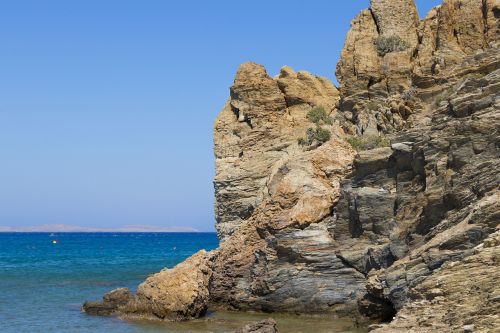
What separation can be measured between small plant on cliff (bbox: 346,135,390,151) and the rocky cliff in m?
0.12

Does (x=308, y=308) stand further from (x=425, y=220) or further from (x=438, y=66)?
(x=438, y=66)

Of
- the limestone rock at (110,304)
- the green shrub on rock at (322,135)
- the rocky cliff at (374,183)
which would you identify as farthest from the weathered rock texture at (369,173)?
the limestone rock at (110,304)

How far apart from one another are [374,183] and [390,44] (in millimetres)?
17082

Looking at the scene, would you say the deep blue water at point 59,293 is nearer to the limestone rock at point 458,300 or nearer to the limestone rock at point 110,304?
the limestone rock at point 110,304

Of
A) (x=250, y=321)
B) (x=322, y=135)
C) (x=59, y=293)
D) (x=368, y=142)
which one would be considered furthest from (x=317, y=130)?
(x=59, y=293)

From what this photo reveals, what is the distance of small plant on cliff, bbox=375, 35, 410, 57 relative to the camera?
47469 millimetres

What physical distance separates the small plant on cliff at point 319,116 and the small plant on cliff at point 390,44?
16.9 feet

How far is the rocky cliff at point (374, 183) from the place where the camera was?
2328 cm

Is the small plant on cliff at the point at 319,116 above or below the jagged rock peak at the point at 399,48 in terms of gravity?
below

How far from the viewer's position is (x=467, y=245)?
22.9 meters

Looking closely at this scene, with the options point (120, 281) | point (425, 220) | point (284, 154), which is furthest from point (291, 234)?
point (120, 281)

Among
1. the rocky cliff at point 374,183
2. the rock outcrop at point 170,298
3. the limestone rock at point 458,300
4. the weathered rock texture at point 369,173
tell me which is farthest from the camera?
the rock outcrop at point 170,298

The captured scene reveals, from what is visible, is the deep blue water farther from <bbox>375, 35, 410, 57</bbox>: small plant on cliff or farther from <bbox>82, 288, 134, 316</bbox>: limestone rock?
<bbox>375, 35, 410, 57</bbox>: small plant on cliff

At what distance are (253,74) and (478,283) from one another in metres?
31.7
